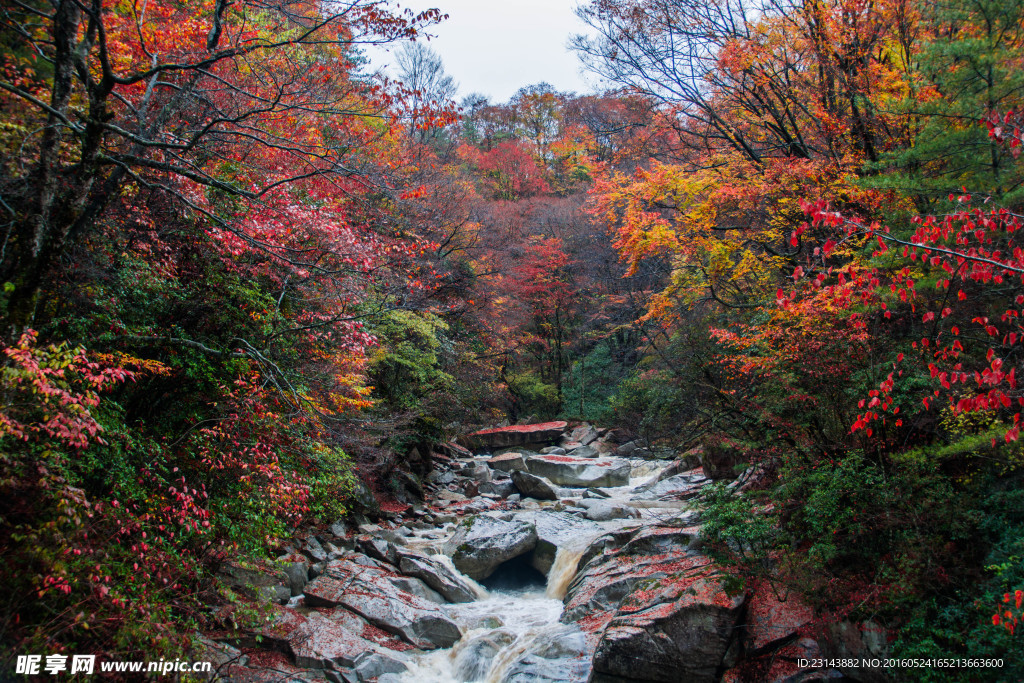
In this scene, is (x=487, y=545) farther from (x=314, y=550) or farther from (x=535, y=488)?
(x=535, y=488)

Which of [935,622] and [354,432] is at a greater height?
[354,432]

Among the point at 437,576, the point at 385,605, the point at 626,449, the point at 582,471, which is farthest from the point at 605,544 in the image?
the point at 626,449

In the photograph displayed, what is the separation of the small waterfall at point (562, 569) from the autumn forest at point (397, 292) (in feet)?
8.63

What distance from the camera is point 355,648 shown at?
709 cm

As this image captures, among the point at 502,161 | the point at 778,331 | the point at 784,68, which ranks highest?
the point at 502,161

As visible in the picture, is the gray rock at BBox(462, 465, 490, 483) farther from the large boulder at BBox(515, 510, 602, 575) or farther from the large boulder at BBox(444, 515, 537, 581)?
the large boulder at BBox(444, 515, 537, 581)

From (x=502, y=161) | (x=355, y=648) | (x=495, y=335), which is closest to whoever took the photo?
(x=355, y=648)

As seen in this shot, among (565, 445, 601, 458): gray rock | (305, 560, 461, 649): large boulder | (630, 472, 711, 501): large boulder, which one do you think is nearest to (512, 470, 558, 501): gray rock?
(630, 472, 711, 501): large boulder

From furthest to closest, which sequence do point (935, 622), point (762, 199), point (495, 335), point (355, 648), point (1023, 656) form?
1. point (495, 335)
2. point (762, 199)
3. point (355, 648)
4. point (935, 622)
5. point (1023, 656)

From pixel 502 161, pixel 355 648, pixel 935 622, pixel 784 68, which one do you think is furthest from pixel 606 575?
pixel 502 161

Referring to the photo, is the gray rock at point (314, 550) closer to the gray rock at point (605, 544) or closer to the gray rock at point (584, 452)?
the gray rock at point (605, 544)

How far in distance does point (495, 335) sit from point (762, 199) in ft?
39.5

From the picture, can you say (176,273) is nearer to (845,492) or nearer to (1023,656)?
(845,492)

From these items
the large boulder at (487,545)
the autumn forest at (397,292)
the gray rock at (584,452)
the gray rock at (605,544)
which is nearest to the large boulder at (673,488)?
the autumn forest at (397,292)
